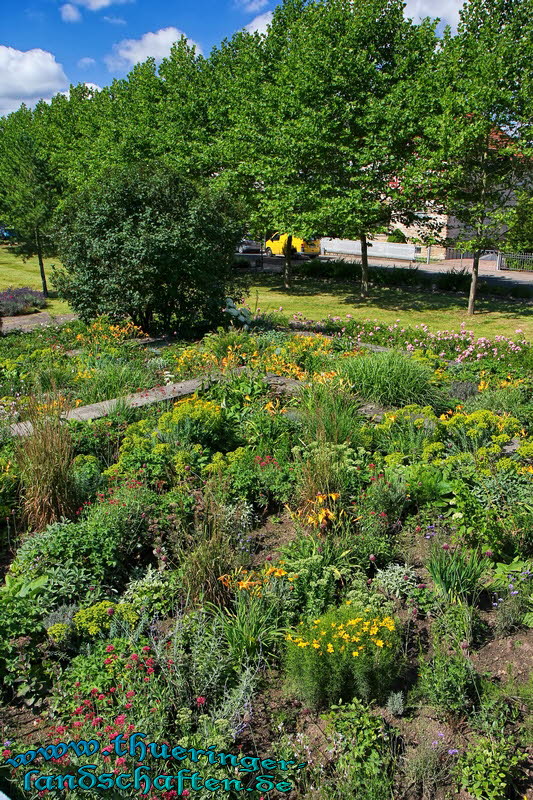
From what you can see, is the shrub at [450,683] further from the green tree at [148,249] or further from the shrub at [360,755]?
the green tree at [148,249]

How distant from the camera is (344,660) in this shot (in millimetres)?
3305

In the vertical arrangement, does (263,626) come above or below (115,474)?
below

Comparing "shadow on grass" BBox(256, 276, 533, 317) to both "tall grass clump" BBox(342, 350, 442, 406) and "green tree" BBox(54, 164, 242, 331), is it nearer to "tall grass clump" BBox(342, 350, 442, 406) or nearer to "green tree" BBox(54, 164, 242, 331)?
"green tree" BBox(54, 164, 242, 331)

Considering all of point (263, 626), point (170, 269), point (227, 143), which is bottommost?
point (263, 626)

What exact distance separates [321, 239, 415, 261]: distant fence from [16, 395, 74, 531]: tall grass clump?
122ft

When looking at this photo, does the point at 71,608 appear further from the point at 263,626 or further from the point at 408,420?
the point at 408,420

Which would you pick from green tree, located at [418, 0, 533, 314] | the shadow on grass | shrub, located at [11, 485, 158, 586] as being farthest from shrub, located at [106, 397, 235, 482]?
the shadow on grass

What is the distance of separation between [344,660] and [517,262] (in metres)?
32.8

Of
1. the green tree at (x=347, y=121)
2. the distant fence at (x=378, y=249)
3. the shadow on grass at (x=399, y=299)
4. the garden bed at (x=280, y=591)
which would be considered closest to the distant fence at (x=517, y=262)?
the distant fence at (x=378, y=249)

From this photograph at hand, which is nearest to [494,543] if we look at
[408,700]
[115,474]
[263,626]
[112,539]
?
[408,700]

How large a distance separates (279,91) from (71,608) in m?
19.1

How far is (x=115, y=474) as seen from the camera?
17.3 ft

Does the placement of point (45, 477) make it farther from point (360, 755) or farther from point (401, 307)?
point (401, 307)

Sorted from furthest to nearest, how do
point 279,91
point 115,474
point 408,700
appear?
point 279,91
point 115,474
point 408,700
